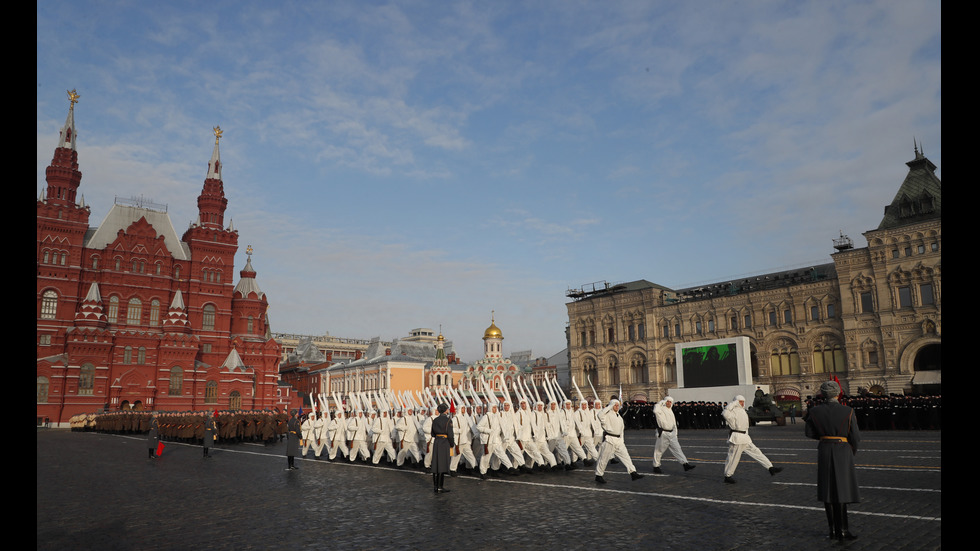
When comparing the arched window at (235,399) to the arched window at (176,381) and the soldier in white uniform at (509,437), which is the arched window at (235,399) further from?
the soldier in white uniform at (509,437)

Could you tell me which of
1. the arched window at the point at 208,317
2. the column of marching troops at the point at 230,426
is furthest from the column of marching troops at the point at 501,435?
the arched window at the point at 208,317

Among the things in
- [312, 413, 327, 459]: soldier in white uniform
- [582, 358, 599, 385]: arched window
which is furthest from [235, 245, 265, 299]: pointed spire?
[312, 413, 327, 459]: soldier in white uniform

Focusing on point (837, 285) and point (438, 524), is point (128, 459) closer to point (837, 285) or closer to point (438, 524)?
point (438, 524)

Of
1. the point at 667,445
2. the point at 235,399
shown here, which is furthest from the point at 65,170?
the point at 667,445

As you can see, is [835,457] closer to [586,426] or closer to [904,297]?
[586,426]

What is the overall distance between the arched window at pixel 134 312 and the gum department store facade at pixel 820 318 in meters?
38.5

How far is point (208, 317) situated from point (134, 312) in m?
6.09

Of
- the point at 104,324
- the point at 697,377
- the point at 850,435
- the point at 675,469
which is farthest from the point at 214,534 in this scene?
the point at 104,324

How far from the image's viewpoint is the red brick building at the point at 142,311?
46.7m

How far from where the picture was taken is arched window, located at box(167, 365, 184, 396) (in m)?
50.3

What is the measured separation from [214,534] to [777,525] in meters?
6.88
